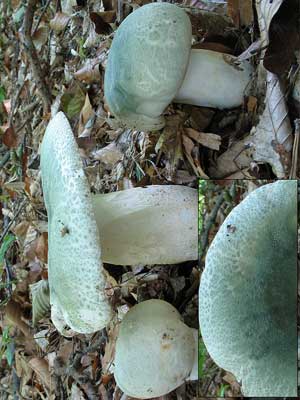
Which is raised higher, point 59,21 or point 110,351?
point 59,21

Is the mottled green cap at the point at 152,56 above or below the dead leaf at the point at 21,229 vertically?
above

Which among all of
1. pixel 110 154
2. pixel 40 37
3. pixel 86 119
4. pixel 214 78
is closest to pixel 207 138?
pixel 214 78

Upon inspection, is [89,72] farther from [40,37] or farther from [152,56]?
[152,56]

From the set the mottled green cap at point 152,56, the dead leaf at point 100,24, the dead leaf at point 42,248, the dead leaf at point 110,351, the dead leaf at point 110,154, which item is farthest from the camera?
the dead leaf at point 42,248

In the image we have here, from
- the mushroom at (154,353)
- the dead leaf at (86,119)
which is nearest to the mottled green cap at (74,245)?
the mushroom at (154,353)

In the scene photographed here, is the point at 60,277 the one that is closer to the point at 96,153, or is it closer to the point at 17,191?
the point at 96,153

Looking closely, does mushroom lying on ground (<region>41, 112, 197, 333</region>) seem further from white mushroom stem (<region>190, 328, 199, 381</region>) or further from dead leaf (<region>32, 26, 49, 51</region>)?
dead leaf (<region>32, 26, 49, 51</region>)

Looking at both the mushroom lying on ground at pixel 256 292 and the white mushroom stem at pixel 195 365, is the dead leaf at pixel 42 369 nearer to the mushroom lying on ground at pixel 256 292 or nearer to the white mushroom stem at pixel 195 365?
the white mushroom stem at pixel 195 365
